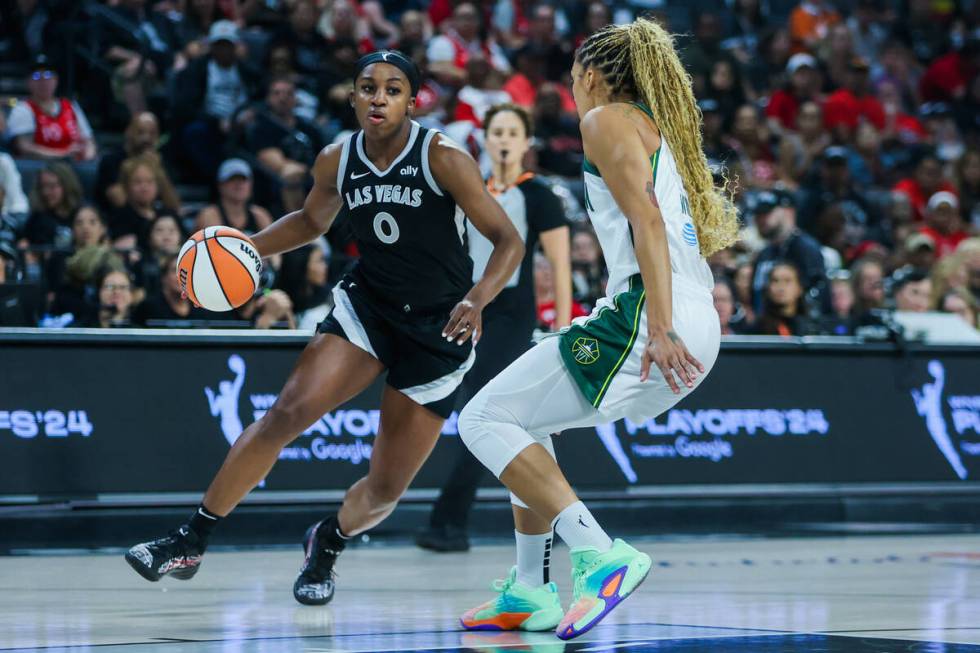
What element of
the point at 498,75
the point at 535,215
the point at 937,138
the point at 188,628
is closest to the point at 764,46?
the point at 937,138

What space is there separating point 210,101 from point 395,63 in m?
7.38

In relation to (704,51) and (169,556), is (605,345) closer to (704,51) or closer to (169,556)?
(169,556)

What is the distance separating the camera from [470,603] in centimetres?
600

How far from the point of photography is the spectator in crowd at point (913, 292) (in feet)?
37.7

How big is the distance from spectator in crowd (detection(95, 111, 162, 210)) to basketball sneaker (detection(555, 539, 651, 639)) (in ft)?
23.2

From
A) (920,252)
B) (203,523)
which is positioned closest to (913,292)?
(920,252)

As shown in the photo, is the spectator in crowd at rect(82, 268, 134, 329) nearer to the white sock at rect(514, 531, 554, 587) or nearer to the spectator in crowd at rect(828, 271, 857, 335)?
the white sock at rect(514, 531, 554, 587)

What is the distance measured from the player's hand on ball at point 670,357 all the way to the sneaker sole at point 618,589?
58 cm

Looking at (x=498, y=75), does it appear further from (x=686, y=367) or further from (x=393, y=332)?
(x=686, y=367)

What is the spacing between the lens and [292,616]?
5.61m

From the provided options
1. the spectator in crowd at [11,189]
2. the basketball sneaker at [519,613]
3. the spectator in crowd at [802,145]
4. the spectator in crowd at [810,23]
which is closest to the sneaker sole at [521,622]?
the basketball sneaker at [519,613]

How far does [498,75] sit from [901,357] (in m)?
5.48

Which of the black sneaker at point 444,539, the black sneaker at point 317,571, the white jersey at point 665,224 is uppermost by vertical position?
the white jersey at point 665,224

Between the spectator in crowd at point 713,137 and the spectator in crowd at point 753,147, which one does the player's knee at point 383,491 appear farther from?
the spectator in crowd at point 753,147
